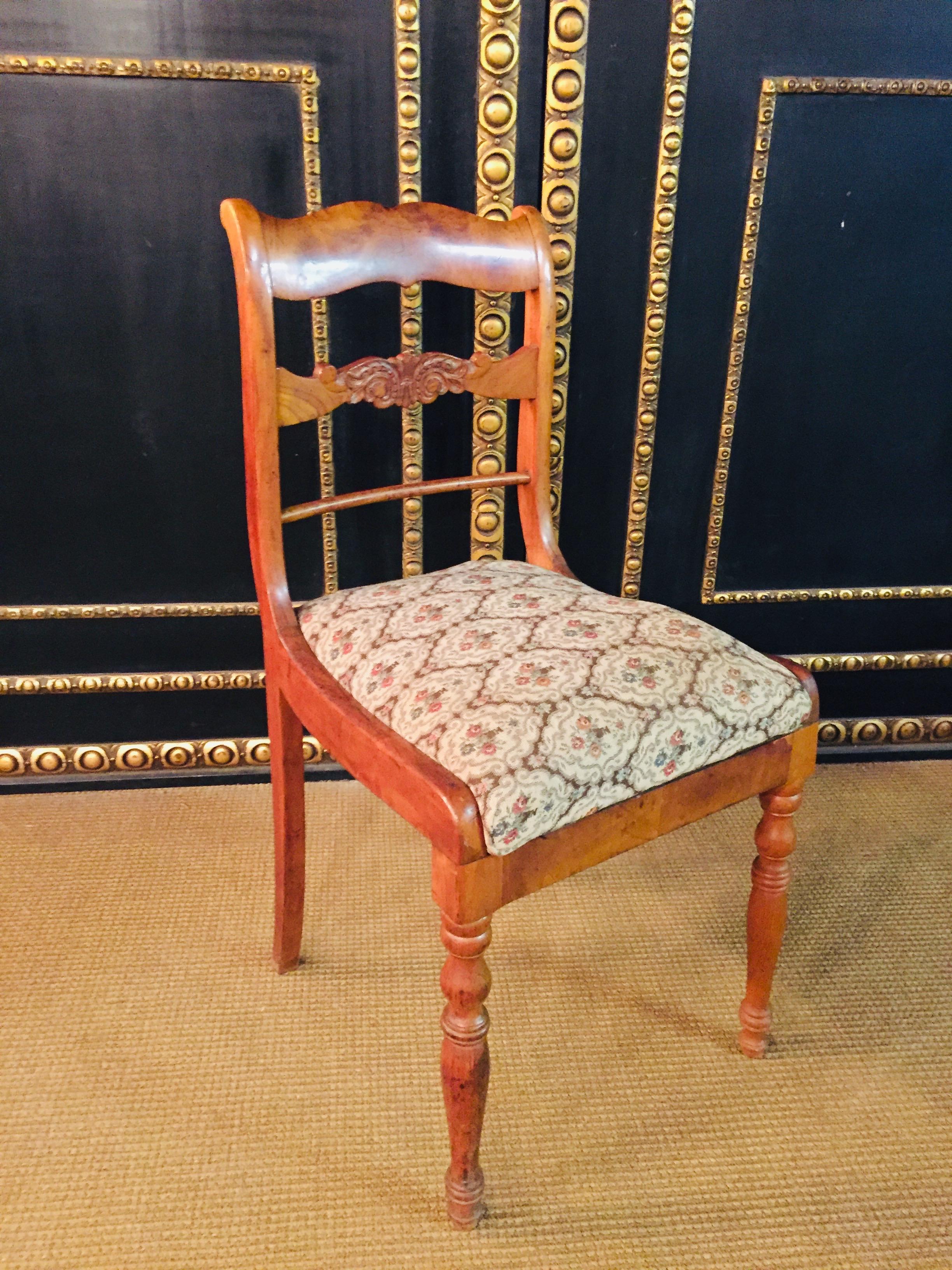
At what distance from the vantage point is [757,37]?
133 cm

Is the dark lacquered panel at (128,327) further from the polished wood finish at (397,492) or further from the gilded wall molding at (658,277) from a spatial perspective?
the gilded wall molding at (658,277)

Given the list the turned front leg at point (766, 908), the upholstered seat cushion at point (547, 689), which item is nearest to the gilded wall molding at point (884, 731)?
the turned front leg at point (766, 908)

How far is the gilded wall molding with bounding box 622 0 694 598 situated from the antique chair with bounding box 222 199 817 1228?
34 cm

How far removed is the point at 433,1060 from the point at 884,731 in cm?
110

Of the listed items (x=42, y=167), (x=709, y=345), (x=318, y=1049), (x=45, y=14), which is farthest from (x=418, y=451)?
(x=318, y=1049)

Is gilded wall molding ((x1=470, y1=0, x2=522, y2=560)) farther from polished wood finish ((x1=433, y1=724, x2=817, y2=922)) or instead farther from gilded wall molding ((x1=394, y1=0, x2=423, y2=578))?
polished wood finish ((x1=433, y1=724, x2=817, y2=922))

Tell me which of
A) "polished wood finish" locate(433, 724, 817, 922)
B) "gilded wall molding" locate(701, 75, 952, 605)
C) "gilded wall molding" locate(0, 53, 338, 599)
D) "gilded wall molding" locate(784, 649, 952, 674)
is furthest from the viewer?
"gilded wall molding" locate(784, 649, 952, 674)

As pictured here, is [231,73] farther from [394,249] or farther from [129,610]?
[129,610]

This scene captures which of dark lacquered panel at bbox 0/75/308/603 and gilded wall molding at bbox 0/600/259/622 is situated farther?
gilded wall molding at bbox 0/600/259/622

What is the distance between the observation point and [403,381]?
112 centimetres

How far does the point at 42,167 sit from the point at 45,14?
18 cm

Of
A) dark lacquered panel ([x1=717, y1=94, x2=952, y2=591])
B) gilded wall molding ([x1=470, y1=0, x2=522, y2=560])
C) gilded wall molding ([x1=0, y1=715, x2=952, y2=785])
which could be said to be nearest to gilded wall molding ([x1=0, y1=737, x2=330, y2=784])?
gilded wall molding ([x1=0, y1=715, x2=952, y2=785])

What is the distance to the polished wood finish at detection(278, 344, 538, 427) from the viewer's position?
106cm

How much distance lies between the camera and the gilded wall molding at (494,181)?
1.29m
